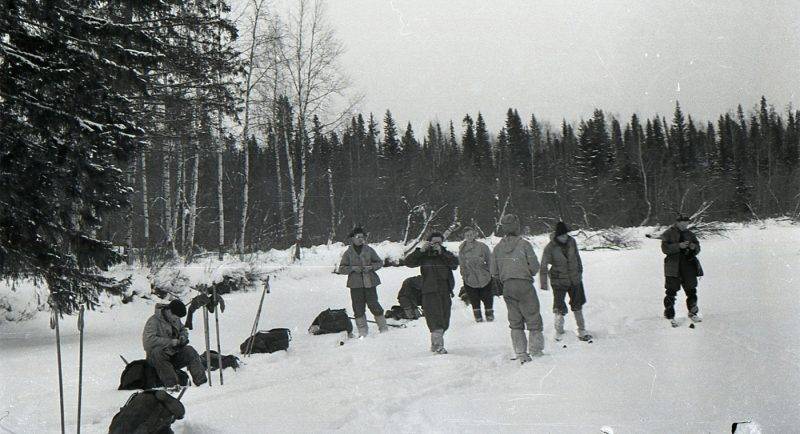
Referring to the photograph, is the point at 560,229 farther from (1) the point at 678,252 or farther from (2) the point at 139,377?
(2) the point at 139,377

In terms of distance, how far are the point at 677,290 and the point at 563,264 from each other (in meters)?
1.95

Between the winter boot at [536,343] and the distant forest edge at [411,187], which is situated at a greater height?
the distant forest edge at [411,187]

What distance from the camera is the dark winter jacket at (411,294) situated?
36.0 ft

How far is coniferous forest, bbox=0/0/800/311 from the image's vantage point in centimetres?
700

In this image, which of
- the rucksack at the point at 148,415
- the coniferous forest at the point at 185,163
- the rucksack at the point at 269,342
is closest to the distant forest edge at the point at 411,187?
the coniferous forest at the point at 185,163

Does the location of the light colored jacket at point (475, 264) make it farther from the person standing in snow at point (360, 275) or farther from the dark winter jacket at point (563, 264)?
the dark winter jacket at point (563, 264)

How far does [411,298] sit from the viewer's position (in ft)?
36.1

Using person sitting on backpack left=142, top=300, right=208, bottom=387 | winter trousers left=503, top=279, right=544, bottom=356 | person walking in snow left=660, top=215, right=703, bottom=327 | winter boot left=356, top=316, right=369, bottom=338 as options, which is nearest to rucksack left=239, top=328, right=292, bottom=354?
winter boot left=356, top=316, right=369, bottom=338

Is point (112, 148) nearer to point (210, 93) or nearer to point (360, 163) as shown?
point (210, 93)

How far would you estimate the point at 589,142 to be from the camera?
166 feet

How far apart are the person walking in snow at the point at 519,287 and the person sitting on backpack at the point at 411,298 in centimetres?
402

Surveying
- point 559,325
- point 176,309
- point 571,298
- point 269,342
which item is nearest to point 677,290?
point 571,298

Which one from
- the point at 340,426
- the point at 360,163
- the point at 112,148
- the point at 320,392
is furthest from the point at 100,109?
the point at 360,163

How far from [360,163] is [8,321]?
4009cm
